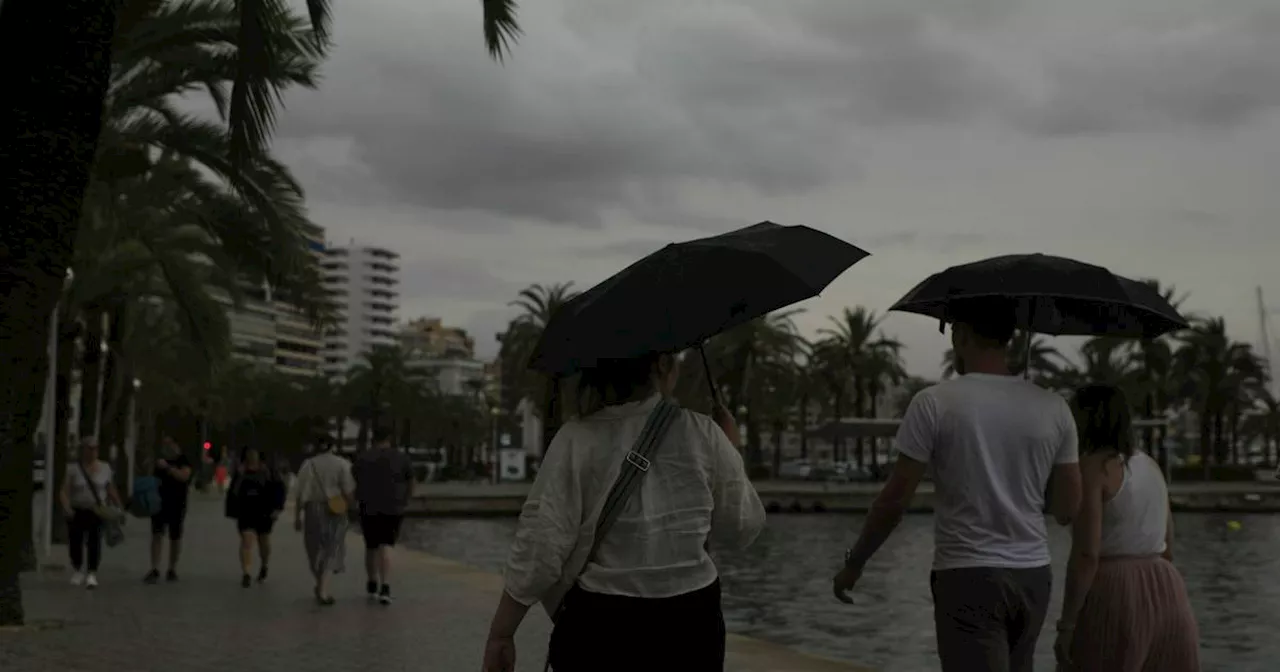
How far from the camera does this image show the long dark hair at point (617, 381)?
4.18 metres

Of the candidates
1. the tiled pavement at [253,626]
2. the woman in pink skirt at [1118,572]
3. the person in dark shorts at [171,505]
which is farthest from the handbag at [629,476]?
the person in dark shorts at [171,505]

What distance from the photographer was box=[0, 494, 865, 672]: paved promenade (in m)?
10.7

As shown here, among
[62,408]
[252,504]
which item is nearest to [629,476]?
[252,504]

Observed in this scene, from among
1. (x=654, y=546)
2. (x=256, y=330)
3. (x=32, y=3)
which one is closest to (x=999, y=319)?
(x=654, y=546)

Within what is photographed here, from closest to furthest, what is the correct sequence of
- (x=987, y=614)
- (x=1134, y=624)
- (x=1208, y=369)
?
(x=987, y=614)
(x=1134, y=624)
(x=1208, y=369)

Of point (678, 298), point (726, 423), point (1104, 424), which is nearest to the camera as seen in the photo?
point (678, 298)

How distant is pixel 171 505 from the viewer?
18406 millimetres

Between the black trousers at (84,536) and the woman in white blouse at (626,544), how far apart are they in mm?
14289

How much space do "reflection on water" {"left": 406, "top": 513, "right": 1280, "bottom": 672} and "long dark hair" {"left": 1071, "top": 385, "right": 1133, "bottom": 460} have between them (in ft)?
28.4

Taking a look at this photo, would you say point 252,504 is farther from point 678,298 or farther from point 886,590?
point 678,298

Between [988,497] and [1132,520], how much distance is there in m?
0.70

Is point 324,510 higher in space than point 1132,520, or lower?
lower

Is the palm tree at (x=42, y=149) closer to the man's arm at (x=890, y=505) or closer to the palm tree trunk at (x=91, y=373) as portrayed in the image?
the man's arm at (x=890, y=505)

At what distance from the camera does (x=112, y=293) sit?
27969mm
